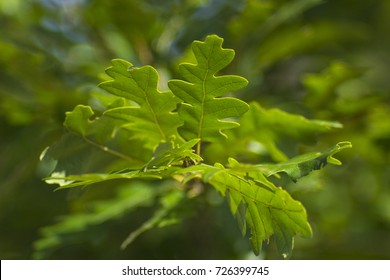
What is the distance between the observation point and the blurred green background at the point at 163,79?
4.99ft

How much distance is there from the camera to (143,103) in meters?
0.97

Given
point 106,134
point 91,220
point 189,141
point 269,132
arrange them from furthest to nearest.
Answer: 1. point 91,220
2. point 269,132
3. point 106,134
4. point 189,141

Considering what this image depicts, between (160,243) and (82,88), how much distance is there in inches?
20.1

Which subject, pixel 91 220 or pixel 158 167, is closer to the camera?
pixel 158 167

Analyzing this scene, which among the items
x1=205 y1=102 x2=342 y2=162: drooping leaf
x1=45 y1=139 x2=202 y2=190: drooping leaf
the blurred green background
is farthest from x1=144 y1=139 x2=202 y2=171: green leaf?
the blurred green background

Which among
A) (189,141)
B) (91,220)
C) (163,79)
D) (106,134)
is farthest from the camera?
(163,79)

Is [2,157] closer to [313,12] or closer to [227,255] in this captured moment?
[227,255]

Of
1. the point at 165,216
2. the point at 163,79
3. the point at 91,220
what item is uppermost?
the point at 163,79

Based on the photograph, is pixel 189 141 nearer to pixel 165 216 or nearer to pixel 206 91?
pixel 206 91

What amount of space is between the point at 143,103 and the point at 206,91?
11 centimetres

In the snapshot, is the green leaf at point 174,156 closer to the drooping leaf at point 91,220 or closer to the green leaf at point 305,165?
the green leaf at point 305,165

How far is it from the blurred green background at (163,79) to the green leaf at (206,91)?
14.7 inches

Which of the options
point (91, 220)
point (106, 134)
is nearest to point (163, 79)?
point (91, 220)

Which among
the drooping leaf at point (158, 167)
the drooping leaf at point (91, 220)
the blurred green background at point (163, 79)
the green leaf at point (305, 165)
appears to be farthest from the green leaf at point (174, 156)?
the drooping leaf at point (91, 220)
